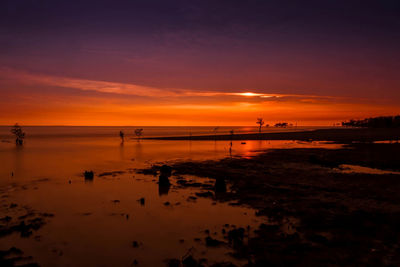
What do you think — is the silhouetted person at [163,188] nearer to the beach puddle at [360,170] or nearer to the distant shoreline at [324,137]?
the beach puddle at [360,170]

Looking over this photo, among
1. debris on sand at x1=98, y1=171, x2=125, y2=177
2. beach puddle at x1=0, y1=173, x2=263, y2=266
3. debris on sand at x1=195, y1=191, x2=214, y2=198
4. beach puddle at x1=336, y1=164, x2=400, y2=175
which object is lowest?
beach puddle at x1=0, y1=173, x2=263, y2=266

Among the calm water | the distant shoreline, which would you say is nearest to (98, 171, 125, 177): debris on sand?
the calm water

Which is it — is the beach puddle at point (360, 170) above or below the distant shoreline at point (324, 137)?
below

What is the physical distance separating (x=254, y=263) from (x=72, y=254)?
776 centimetres

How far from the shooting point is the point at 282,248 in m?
10.7

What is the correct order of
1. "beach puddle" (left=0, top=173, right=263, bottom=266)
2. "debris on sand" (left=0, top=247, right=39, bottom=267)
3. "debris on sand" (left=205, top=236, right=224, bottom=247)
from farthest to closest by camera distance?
"debris on sand" (left=205, top=236, right=224, bottom=247)
"beach puddle" (left=0, top=173, right=263, bottom=266)
"debris on sand" (left=0, top=247, right=39, bottom=267)

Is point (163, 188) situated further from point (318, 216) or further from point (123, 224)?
point (318, 216)

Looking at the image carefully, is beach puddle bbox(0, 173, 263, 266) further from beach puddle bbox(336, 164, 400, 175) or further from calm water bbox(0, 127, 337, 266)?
beach puddle bbox(336, 164, 400, 175)

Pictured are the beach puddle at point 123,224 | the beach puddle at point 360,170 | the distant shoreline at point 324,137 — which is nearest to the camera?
the beach puddle at point 123,224

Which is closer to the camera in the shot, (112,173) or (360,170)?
(360,170)

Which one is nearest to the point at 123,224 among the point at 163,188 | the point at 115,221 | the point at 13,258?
the point at 115,221

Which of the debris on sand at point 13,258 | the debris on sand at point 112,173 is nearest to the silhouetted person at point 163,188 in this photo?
the debris on sand at point 112,173

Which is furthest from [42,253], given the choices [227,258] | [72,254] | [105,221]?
[227,258]

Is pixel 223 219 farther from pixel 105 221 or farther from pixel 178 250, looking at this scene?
pixel 105 221
